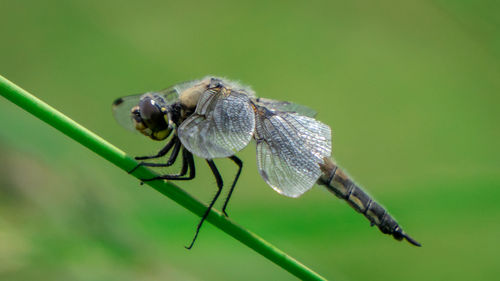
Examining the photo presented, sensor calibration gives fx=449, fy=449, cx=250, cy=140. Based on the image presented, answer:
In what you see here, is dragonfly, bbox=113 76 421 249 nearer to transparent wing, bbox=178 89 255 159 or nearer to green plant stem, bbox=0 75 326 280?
transparent wing, bbox=178 89 255 159

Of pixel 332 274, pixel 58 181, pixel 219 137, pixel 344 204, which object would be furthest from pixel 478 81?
pixel 58 181

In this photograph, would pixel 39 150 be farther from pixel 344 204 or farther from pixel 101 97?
pixel 101 97

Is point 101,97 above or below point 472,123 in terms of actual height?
below

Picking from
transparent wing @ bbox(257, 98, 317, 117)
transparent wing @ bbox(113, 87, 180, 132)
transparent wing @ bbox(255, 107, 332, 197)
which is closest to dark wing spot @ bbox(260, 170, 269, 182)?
transparent wing @ bbox(255, 107, 332, 197)

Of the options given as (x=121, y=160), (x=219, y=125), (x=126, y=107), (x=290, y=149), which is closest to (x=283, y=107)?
(x=290, y=149)

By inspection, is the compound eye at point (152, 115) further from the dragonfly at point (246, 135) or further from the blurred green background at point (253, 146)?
the blurred green background at point (253, 146)

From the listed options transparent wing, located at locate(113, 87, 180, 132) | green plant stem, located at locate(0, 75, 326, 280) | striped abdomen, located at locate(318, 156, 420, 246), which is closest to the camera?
green plant stem, located at locate(0, 75, 326, 280)
